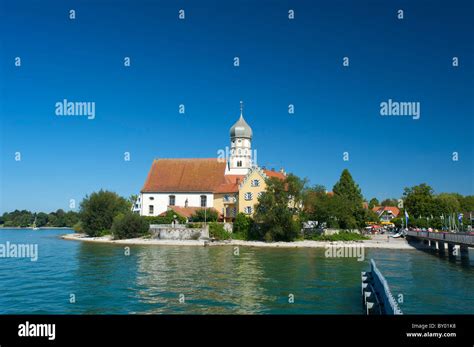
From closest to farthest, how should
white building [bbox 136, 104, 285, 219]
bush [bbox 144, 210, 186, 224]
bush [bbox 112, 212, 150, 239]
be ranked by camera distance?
bush [bbox 112, 212, 150, 239], bush [bbox 144, 210, 186, 224], white building [bbox 136, 104, 285, 219]

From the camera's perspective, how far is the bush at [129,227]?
193ft

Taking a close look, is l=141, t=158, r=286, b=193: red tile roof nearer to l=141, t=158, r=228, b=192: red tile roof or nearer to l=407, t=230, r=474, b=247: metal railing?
l=141, t=158, r=228, b=192: red tile roof

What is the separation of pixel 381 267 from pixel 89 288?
20.4m

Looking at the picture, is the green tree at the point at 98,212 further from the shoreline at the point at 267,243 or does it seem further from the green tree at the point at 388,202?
Result: the green tree at the point at 388,202

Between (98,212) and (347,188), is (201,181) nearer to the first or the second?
(98,212)

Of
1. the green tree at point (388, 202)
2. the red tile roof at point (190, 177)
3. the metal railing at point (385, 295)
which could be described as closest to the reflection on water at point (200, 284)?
the metal railing at point (385, 295)

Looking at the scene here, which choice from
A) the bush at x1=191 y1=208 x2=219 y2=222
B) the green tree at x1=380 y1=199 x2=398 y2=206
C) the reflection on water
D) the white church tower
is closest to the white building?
the white church tower

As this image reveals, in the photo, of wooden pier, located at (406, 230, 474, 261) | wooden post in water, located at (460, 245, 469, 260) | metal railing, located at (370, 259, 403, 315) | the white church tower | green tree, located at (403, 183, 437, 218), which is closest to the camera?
metal railing, located at (370, 259, 403, 315)

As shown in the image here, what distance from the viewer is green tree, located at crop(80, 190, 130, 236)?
66.4 metres

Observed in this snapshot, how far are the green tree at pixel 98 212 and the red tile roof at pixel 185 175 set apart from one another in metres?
5.96

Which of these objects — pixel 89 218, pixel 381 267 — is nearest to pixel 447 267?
pixel 381 267

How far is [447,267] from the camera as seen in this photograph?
3200cm

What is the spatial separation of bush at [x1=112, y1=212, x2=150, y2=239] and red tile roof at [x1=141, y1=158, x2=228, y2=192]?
10185 mm

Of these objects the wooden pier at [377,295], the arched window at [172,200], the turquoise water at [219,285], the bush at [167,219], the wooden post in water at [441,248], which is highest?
the arched window at [172,200]
